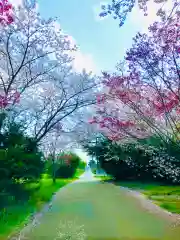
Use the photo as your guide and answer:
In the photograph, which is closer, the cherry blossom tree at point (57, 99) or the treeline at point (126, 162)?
the cherry blossom tree at point (57, 99)

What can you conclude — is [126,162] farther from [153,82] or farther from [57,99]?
[153,82]

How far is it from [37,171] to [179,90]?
26.0 ft

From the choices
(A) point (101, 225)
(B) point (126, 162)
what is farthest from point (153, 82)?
(B) point (126, 162)

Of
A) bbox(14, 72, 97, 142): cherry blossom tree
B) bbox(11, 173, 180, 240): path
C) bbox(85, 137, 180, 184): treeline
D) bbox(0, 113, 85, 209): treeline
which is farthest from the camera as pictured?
bbox(85, 137, 180, 184): treeline

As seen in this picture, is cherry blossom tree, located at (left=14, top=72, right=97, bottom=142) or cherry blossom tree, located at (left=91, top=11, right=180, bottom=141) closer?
cherry blossom tree, located at (left=91, top=11, right=180, bottom=141)

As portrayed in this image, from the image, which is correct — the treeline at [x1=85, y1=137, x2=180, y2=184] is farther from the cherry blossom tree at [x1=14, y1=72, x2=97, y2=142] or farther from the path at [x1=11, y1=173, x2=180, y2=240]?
the path at [x1=11, y1=173, x2=180, y2=240]

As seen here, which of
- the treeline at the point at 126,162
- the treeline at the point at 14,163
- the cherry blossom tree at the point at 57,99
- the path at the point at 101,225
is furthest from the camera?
the treeline at the point at 126,162

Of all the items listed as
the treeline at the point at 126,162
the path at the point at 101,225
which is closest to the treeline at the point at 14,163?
the path at the point at 101,225

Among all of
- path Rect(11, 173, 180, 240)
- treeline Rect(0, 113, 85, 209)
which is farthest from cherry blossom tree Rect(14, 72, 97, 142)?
path Rect(11, 173, 180, 240)

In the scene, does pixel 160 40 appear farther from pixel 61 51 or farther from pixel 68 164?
pixel 68 164

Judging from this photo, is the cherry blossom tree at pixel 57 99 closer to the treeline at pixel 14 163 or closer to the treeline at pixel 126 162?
the treeline at pixel 14 163

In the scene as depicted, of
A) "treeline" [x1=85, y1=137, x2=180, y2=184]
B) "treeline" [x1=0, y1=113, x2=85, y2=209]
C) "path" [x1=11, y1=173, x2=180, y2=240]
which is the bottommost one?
"path" [x1=11, y1=173, x2=180, y2=240]

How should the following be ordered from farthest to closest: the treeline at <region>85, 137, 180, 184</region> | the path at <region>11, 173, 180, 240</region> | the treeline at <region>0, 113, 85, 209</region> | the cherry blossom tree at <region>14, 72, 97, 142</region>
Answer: the treeline at <region>85, 137, 180, 184</region>
the cherry blossom tree at <region>14, 72, 97, 142</region>
the treeline at <region>0, 113, 85, 209</region>
the path at <region>11, 173, 180, 240</region>

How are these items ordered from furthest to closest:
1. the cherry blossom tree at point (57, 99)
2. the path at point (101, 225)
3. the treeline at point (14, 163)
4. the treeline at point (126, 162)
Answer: the treeline at point (126, 162)
the cherry blossom tree at point (57, 99)
the treeline at point (14, 163)
the path at point (101, 225)
